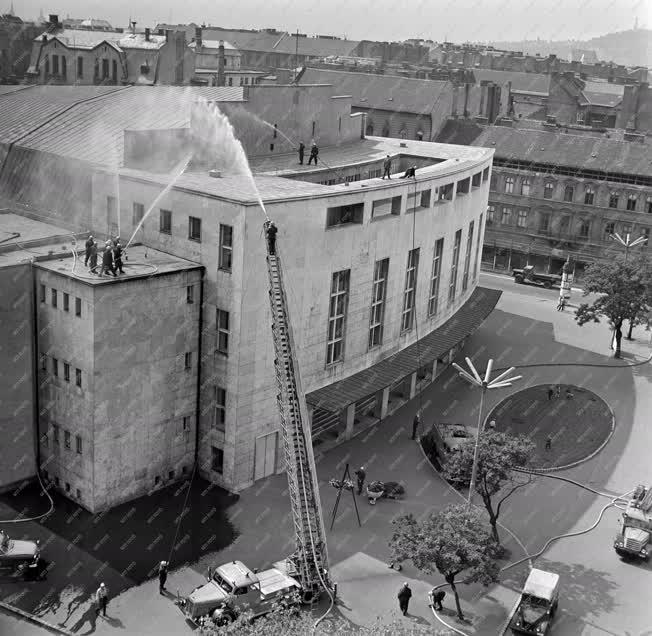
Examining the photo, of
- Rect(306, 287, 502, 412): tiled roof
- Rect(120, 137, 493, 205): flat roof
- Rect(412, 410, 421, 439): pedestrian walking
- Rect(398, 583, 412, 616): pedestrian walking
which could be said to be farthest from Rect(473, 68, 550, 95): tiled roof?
Rect(398, 583, 412, 616): pedestrian walking

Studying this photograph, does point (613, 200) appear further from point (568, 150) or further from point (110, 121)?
point (110, 121)

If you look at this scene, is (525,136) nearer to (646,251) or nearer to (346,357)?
(646,251)

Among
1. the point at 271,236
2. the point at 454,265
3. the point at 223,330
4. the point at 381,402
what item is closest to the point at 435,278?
the point at 454,265

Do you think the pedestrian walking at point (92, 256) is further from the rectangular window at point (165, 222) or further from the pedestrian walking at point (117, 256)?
the rectangular window at point (165, 222)

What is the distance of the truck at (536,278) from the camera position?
85.6 metres

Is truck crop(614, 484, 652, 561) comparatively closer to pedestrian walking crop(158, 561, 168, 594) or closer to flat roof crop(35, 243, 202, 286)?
pedestrian walking crop(158, 561, 168, 594)

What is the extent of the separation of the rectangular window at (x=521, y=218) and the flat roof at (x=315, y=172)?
73.7 feet

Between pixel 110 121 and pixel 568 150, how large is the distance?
5046cm

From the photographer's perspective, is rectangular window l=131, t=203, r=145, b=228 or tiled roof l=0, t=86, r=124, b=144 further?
tiled roof l=0, t=86, r=124, b=144

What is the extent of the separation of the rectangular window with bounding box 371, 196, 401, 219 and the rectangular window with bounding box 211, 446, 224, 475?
1470cm

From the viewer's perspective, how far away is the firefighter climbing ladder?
35031 mm

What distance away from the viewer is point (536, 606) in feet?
115

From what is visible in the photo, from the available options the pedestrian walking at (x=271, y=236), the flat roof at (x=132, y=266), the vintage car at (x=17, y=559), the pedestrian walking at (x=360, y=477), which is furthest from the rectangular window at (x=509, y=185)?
the vintage car at (x=17, y=559)

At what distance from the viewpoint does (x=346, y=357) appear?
49.1 metres
